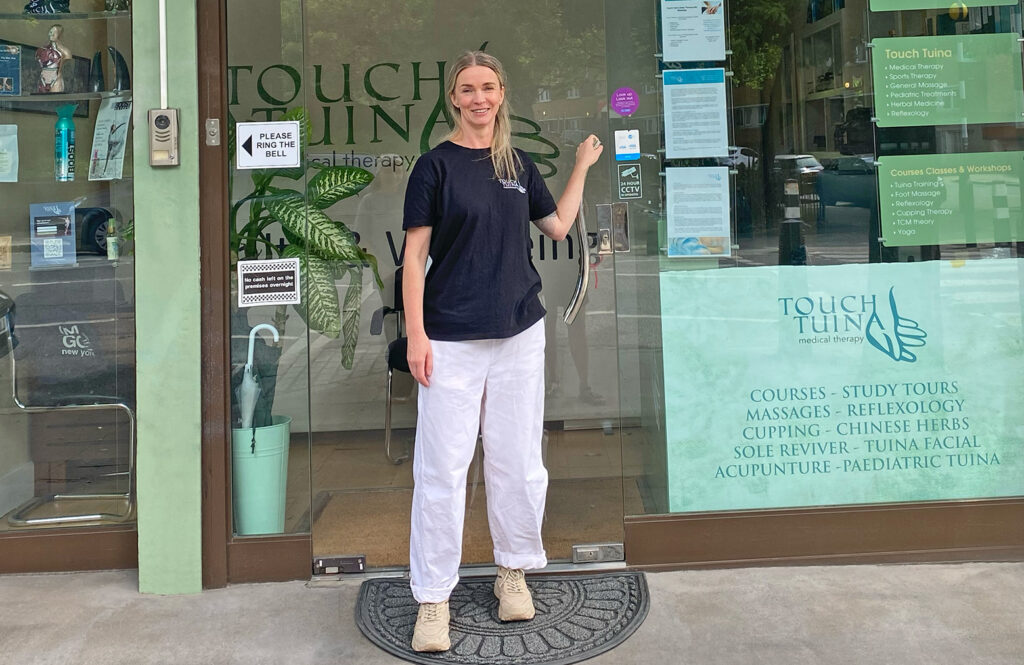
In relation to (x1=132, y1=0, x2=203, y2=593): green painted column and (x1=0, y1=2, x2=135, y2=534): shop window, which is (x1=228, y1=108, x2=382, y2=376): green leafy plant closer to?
(x1=132, y1=0, x2=203, y2=593): green painted column

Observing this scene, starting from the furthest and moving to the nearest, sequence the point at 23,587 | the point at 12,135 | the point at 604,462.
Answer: the point at 604,462 → the point at 12,135 → the point at 23,587

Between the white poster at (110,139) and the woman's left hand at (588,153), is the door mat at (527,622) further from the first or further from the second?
the white poster at (110,139)

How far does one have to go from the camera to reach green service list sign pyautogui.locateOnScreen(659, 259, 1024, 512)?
337 centimetres

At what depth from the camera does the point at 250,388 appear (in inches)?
130

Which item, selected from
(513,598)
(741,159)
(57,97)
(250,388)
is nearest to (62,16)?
(57,97)

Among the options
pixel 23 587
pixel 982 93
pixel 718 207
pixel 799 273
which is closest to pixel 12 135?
pixel 23 587

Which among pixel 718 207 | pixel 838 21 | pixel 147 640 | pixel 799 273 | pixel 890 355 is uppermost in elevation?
pixel 838 21

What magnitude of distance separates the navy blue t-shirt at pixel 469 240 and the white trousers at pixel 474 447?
7 centimetres

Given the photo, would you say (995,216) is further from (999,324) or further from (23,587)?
(23,587)

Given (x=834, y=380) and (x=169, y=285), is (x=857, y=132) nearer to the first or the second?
(x=834, y=380)

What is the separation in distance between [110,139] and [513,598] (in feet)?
7.05

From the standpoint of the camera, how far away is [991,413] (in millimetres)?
3406

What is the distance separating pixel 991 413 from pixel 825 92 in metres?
1.28

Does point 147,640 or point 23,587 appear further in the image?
point 23,587
